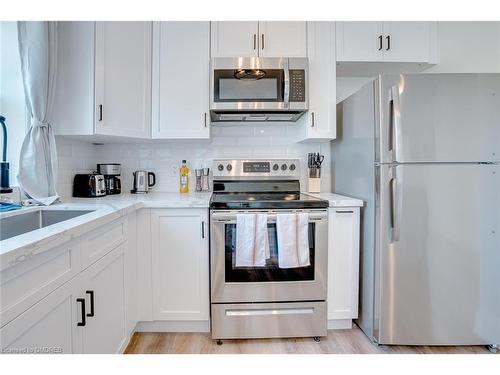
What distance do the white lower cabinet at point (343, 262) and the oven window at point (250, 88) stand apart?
91cm

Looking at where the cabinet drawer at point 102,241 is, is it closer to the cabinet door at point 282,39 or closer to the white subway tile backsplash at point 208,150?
the white subway tile backsplash at point 208,150

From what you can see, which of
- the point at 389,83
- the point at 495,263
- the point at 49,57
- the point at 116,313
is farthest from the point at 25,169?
the point at 495,263

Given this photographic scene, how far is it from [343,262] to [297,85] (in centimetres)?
125

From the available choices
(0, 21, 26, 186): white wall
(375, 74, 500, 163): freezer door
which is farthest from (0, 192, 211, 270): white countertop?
(375, 74, 500, 163): freezer door

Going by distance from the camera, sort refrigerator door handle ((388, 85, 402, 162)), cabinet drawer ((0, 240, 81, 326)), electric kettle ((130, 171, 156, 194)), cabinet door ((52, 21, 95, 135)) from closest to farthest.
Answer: cabinet drawer ((0, 240, 81, 326)) < refrigerator door handle ((388, 85, 402, 162)) < cabinet door ((52, 21, 95, 135)) < electric kettle ((130, 171, 156, 194))

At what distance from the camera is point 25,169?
60.6 inches

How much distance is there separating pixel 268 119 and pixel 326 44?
68 cm

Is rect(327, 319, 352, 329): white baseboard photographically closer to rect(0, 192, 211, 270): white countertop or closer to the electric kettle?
rect(0, 192, 211, 270): white countertop

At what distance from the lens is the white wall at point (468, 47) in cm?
238

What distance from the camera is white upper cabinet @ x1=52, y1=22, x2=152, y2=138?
5.58 feet

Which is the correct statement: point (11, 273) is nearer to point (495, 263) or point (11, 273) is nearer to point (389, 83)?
point (389, 83)

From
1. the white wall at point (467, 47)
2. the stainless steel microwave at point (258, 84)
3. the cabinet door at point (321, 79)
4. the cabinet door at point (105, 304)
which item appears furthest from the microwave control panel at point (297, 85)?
the cabinet door at point (105, 304)

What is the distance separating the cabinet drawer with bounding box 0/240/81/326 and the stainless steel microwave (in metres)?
1.35

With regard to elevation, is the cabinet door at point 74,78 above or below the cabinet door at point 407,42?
below
